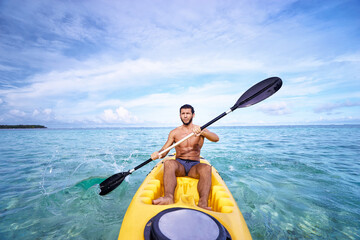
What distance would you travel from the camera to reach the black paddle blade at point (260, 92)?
136 inches

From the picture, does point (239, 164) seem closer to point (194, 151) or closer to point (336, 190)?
point (336, 190)

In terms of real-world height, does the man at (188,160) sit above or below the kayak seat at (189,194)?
above

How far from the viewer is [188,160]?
11.3 ft

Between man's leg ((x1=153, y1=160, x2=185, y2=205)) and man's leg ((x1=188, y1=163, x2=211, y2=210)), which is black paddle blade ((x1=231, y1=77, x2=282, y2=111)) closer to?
man's leg ((x1=188, y1=163, x2=211, y2=210))

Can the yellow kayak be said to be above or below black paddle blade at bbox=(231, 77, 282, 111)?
below


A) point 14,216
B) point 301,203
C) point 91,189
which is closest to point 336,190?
point 301,203

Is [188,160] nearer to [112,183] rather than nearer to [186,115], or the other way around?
[186,115]

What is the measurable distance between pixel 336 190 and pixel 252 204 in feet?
8.43

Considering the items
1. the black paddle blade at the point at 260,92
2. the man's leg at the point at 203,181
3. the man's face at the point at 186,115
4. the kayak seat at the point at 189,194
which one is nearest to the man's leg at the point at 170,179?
the kayak seat at the point at 189,194

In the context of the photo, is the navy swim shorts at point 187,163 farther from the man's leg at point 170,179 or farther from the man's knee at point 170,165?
the man's knee at point 170,165

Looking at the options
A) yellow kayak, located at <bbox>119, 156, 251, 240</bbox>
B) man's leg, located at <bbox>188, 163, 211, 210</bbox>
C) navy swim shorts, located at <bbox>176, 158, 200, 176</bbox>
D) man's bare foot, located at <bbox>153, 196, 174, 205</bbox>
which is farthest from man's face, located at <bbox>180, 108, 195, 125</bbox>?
man's bare foot, located at <bbox>153, 196, 174, 205</bbox>

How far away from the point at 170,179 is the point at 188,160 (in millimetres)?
754

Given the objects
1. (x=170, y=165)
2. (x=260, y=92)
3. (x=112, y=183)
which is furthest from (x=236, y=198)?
(x=112, y=183)

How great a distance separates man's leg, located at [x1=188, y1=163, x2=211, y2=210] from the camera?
2468 millimetres
